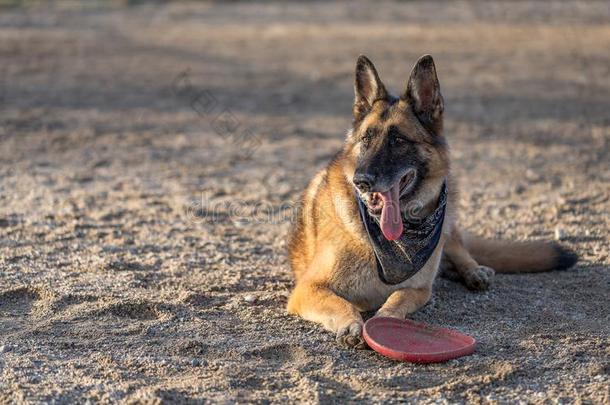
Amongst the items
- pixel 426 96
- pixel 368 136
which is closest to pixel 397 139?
pixel 368 136

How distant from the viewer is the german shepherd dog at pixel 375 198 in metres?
5.64

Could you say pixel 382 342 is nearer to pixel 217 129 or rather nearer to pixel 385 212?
pixel 385 212

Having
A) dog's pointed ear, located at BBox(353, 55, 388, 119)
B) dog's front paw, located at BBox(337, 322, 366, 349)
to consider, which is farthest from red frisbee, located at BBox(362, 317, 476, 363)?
dog's pointed ear, located at BBox(353, 55, 388, 119)

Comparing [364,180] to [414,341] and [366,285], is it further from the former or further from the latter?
[414,341]

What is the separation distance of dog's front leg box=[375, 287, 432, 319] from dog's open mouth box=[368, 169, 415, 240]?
1.26ft

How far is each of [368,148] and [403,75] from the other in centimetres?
857

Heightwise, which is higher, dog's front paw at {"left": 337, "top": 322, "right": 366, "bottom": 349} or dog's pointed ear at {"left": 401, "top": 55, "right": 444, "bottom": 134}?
dog's pointed ear at {"left": 401, "top": 55, "right": 444, "bottom": 134}

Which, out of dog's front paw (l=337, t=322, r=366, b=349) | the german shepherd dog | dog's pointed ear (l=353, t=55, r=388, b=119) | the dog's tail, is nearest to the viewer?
dog's front paw (l=337, t=322, r=366, b=349)

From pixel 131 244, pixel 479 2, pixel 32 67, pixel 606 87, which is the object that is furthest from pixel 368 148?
pixel 479 2

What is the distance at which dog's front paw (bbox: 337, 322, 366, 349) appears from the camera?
533 centimetres

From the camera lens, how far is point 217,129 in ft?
38.4

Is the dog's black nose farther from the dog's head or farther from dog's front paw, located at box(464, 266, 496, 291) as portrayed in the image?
dog's front paw, located at box(464, 266, 496, 291)

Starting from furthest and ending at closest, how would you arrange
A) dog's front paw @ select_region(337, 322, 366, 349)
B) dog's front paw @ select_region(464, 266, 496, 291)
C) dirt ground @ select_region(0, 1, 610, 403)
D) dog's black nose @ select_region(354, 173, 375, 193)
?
dog's front paw @ select_region(464, 266, 496, 291)
dog's black nose @ select_region(354, 173, 375, 193)
dog's front paw @ select_region(337, 322, 366, 349)
dirt ground @ select_region(0, 1, 610, 403)

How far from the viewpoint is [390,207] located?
5.66 meters
